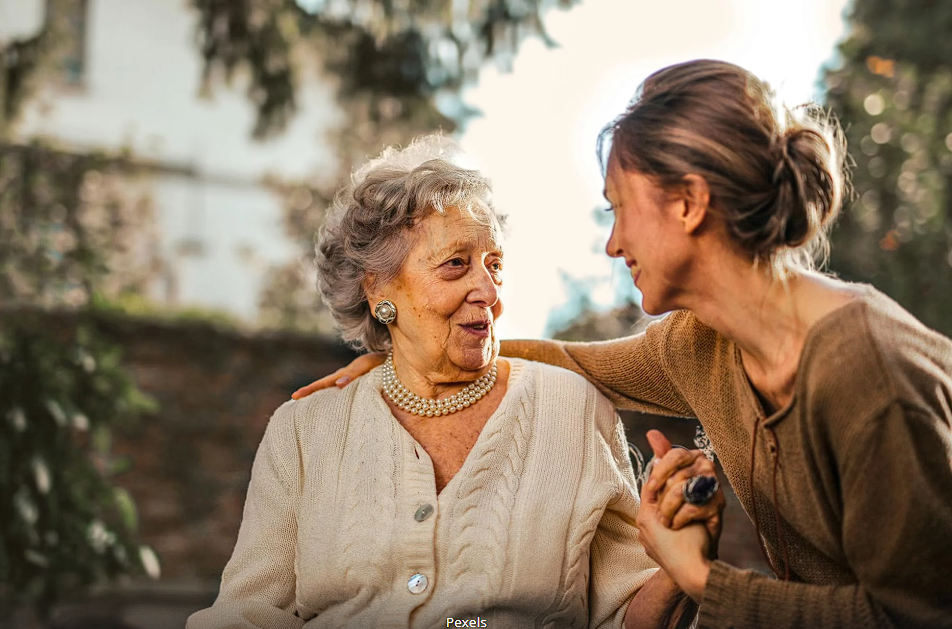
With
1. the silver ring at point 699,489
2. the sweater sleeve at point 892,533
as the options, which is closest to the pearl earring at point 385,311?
the silver ring at point 699,489

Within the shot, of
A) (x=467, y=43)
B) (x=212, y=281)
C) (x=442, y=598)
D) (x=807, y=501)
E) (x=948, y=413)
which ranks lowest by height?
(x=212, y=281)

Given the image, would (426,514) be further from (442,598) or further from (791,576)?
(791,576)

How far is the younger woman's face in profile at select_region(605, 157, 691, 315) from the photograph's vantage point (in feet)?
6.62

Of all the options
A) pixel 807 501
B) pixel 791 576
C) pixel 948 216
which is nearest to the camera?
pixel 807 501

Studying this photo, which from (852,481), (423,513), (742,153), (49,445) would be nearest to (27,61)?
(49,445)

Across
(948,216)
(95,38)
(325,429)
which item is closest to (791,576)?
(325,429)

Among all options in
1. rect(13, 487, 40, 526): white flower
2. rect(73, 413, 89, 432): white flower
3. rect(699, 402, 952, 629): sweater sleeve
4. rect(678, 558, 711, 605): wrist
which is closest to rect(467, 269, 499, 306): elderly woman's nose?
rect(678, 558, 711, 605): wrist

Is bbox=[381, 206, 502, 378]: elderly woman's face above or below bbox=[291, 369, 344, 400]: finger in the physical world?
above

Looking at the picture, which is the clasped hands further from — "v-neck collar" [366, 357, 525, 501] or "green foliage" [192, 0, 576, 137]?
"green foliage" [192, 0, 576, 137]

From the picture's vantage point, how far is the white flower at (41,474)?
15.1ft

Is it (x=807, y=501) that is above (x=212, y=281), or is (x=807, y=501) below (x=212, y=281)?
above

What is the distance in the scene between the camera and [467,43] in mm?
5574

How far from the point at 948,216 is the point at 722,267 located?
3.86 m

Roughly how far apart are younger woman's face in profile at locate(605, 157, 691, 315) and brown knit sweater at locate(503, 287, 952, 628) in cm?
28
